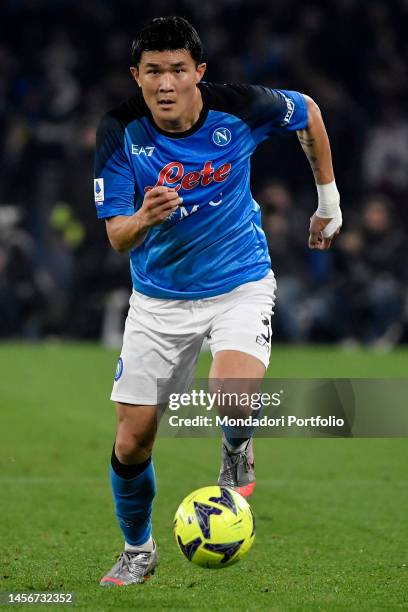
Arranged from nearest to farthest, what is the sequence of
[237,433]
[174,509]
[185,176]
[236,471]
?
[185,176] → [237,433] → [236,471] → [174,509]

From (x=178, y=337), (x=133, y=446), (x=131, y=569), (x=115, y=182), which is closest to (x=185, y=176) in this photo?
(x=115, y=182)

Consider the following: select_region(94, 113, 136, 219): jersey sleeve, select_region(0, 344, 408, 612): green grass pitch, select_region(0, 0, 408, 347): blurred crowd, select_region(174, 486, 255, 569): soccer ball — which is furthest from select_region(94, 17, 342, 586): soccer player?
select_region(0, 0, 408, 347): blurred crowd

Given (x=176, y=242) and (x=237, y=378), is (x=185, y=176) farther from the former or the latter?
(x=237, y=378)

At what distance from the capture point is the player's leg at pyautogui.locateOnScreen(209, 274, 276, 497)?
5617mm

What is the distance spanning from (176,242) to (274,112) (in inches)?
31.6

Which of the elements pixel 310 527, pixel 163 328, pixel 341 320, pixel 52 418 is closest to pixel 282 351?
pixel 341 320

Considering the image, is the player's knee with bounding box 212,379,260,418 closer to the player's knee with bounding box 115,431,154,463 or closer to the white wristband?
the player's knee with bounding box 115,431,154,463

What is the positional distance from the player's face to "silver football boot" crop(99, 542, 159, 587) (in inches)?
76.9

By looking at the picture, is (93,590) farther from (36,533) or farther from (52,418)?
(52,418)

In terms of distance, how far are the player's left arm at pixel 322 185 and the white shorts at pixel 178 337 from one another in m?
0.53

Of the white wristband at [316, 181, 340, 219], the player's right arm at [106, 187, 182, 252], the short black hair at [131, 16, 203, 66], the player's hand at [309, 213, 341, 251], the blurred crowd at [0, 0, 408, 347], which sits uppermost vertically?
the short black hair at [131, 16, 203, 66]

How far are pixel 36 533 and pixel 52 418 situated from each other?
13.8 feet

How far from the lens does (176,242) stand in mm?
5855

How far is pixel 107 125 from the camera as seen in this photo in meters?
5.73
